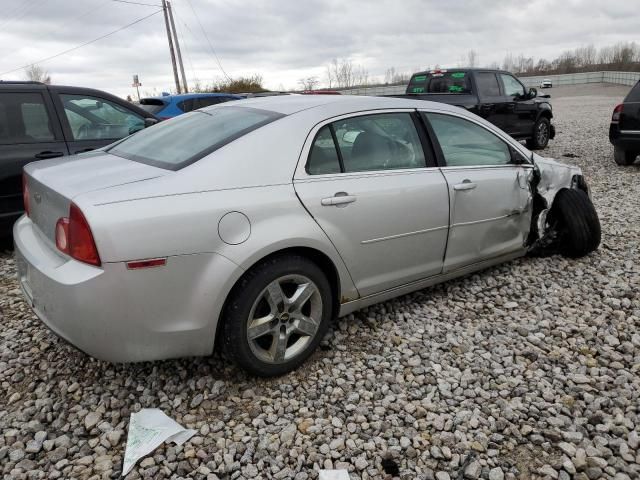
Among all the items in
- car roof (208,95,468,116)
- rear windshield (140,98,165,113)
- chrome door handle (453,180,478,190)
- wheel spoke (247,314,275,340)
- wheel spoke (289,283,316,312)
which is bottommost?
wheel spoke (247,314,275,340)

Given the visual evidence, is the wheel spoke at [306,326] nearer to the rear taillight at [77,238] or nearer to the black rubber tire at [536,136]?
the rear taillight at [77,238]

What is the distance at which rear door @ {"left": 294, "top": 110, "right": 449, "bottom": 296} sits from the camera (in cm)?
279

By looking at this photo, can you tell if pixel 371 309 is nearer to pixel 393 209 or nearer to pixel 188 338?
pixel 393 209

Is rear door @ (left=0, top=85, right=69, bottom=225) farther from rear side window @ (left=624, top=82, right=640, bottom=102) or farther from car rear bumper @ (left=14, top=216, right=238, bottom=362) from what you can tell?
rear side window @ (left=624, top=82, right=640, bottom=102)

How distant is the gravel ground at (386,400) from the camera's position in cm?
223

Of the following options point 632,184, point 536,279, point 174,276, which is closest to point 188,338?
point 174,276

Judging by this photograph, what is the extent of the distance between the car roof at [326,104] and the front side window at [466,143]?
0.47ft

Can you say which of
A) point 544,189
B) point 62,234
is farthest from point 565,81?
point 62,234

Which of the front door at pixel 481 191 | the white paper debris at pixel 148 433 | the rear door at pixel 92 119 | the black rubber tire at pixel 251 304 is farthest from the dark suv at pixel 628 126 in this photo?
the white paper debris at pixel 148 433

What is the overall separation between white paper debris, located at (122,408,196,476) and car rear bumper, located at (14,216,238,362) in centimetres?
34

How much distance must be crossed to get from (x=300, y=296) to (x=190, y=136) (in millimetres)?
1162

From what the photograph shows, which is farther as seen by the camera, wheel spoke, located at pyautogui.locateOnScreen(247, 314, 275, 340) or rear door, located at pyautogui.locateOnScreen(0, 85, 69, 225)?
rear door, located at pyautogui.locateOnScreen(0, 85, 69, 225)

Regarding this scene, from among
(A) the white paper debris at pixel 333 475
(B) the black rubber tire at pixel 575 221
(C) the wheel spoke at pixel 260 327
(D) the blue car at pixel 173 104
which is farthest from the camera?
(D) the blue car at pixel 173 104

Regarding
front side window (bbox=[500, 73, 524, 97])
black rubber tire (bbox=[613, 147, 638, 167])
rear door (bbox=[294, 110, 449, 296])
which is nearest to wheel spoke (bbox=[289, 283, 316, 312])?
rear door (bbox=[294, 110, 449, 296])
